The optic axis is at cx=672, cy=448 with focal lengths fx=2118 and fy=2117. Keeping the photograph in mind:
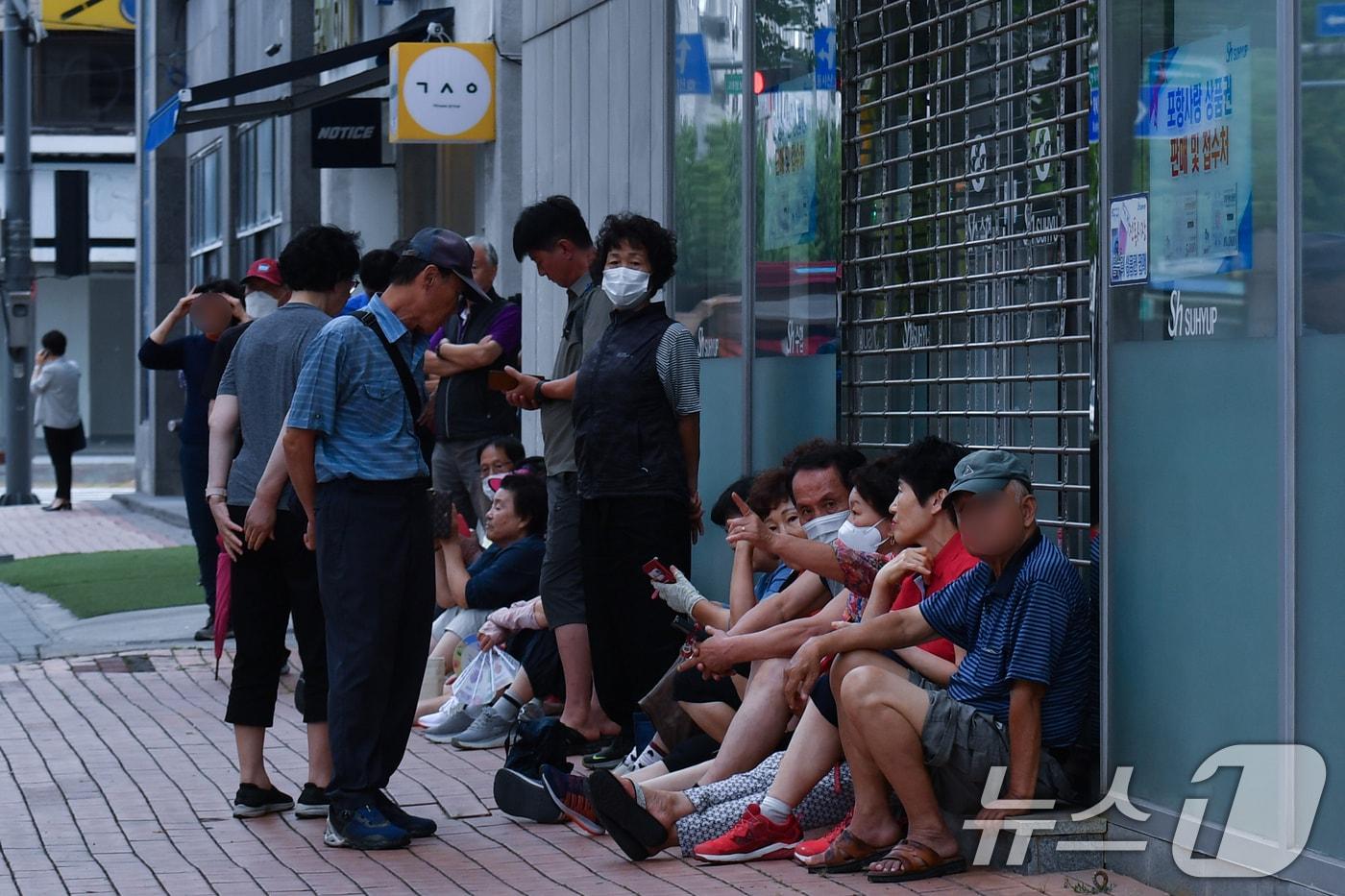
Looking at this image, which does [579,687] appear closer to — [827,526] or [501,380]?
[501,380]

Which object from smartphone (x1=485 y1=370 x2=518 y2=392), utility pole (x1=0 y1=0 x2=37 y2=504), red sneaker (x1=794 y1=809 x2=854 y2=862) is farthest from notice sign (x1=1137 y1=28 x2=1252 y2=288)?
utility pole (x1=0 y1=0 x2=37 y2=504)

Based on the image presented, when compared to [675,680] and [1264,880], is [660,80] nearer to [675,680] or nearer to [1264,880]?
[675,680]

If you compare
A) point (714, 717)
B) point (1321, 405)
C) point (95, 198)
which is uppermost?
point (95, 198)

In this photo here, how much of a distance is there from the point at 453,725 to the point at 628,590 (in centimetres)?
149

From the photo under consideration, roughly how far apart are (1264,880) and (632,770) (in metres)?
2.56

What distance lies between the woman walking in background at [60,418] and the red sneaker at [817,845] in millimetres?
19576

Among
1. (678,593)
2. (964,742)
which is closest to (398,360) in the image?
(678,593)

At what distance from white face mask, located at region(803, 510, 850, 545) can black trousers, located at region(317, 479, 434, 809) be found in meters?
1.28

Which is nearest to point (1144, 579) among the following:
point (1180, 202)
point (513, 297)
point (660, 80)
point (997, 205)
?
point (1180, 202)

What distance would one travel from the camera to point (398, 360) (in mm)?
6668

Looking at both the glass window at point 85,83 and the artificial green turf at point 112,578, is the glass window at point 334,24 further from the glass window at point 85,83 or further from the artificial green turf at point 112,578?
the glass window at point 85,83

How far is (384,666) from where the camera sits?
661 centimetres

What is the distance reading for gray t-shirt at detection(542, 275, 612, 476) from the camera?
8.12 meters

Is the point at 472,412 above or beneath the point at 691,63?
beneath
